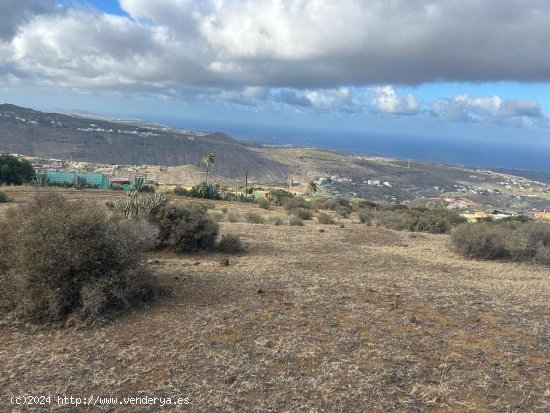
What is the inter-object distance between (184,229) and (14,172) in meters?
29.6

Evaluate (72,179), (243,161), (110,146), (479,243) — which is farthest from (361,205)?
(110,146)

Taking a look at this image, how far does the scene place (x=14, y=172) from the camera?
36125mm

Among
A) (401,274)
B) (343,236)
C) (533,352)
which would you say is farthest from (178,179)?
(533,352)

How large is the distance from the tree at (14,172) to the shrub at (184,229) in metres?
26.9

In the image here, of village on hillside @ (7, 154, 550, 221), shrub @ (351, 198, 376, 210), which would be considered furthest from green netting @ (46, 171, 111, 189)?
shrub @ (351, 198, 376, 210)

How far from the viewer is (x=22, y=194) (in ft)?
82.7

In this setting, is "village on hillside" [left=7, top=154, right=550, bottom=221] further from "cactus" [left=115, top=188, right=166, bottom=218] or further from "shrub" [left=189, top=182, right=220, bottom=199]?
"cactus" [left=115, top=188, right=166, bottom=218]

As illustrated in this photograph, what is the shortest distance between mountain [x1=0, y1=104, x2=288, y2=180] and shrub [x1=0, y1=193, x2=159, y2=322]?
101 meters

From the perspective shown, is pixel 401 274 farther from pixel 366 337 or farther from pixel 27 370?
pixel 27 370

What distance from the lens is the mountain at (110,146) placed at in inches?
4286

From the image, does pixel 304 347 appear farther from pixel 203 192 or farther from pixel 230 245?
pixel 203 192

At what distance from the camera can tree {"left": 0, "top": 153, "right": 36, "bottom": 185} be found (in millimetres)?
35375

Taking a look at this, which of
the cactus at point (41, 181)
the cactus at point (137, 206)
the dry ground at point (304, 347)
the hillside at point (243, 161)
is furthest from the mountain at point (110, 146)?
the dry ground at point (304, 347)

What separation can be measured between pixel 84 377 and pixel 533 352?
6.15 metres
